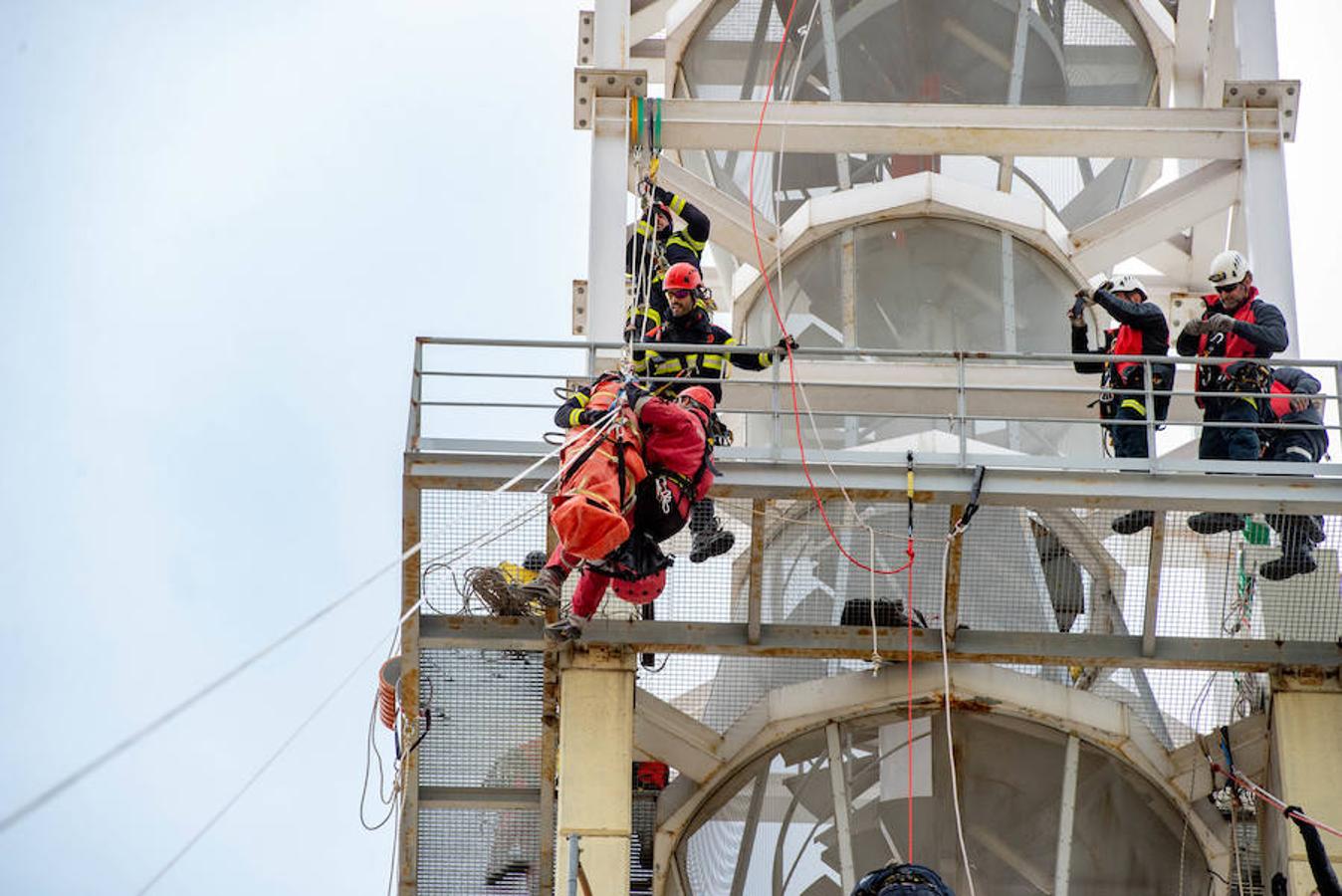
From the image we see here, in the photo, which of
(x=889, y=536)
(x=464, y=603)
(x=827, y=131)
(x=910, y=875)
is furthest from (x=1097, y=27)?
(x=910, y=875)

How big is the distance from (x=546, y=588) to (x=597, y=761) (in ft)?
7.72

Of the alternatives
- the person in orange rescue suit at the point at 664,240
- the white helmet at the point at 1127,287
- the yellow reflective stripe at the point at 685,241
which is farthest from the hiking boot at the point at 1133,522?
the yellow reflective stripe at the point at 685,241

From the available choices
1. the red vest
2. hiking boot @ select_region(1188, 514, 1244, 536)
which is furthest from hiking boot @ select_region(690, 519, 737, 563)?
the red vest

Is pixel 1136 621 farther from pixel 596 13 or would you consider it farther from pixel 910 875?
pixel 596 13

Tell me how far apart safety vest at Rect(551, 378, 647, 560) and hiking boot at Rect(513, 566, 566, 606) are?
1.43ft

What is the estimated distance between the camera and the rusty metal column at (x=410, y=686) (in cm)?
1839

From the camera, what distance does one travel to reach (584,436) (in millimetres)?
16906

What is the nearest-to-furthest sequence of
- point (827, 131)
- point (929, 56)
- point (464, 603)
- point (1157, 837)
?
point (464, 603) < point (1157, 837) < point (827, 131) < point (929, 56)

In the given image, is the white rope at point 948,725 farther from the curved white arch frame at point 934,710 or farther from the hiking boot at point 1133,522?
the hiking boot at point 1133,522

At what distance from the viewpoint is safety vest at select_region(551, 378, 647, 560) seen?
16.1 meters

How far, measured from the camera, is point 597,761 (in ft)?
61.5

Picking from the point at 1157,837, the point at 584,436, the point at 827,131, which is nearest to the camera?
the point at 584,436

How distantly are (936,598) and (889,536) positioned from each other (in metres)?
0.68

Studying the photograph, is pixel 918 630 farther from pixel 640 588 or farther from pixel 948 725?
pixel 640 588
